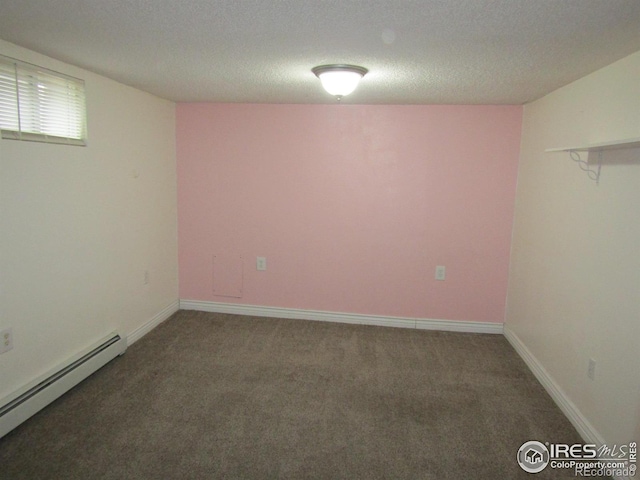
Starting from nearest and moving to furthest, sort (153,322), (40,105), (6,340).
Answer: (6,340) < (40,105) < (153,322)

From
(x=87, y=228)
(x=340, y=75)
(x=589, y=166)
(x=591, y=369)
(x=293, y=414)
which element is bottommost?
(x=293, y=414)

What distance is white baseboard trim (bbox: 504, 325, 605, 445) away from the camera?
238 cm

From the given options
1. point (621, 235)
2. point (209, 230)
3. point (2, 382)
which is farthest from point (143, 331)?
point (621, 235)

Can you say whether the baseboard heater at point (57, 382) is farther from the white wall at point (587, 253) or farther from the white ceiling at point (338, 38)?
the white wall at point (587, 253)

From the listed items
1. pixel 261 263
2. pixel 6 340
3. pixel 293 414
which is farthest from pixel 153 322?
pixel 293 414

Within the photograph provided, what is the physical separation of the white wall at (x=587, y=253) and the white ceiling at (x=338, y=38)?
228mm

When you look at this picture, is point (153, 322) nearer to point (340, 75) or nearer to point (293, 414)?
point (293, 414)

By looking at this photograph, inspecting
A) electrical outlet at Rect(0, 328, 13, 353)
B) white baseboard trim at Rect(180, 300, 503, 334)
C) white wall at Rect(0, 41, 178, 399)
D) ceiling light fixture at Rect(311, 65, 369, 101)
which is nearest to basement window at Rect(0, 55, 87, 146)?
white wall at Rect(0, 41, 178, 399)

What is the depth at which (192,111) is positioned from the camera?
4109 mm

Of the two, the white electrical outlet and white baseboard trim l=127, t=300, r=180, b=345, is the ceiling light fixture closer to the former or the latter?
the white electrical outlet

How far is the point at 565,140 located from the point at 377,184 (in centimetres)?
158

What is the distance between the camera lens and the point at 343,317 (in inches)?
166

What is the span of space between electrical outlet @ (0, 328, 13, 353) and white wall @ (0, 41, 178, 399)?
4 cm

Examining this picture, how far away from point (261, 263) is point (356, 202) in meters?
1.13
